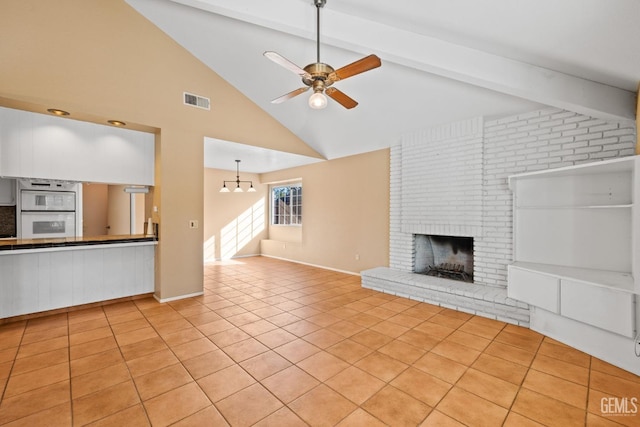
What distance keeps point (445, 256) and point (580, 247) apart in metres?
1.96

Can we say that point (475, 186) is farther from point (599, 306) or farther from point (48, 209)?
point (48, 209)

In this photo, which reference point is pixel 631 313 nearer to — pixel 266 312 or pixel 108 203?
pixel 266 312

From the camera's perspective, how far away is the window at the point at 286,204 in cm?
794

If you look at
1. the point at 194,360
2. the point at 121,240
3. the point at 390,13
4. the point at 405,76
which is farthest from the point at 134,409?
the point at 405,76

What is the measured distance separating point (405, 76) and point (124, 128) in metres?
4.16

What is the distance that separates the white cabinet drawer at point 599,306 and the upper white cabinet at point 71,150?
5619 mm

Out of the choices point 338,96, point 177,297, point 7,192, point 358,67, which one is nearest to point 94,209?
point 7,192

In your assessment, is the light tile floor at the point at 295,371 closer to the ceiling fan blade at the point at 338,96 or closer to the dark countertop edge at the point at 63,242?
the dark countertop edge at the point at 63,242

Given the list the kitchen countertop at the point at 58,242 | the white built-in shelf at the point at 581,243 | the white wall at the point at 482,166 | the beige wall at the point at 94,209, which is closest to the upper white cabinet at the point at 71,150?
the kitchen countertop at the point at 58,242

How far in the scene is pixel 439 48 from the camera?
2.69 m

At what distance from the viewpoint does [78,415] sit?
181 cm

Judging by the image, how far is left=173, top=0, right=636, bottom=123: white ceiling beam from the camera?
8.32ft

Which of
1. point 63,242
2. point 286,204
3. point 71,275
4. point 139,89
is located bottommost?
point 71,275

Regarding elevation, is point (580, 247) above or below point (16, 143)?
below
